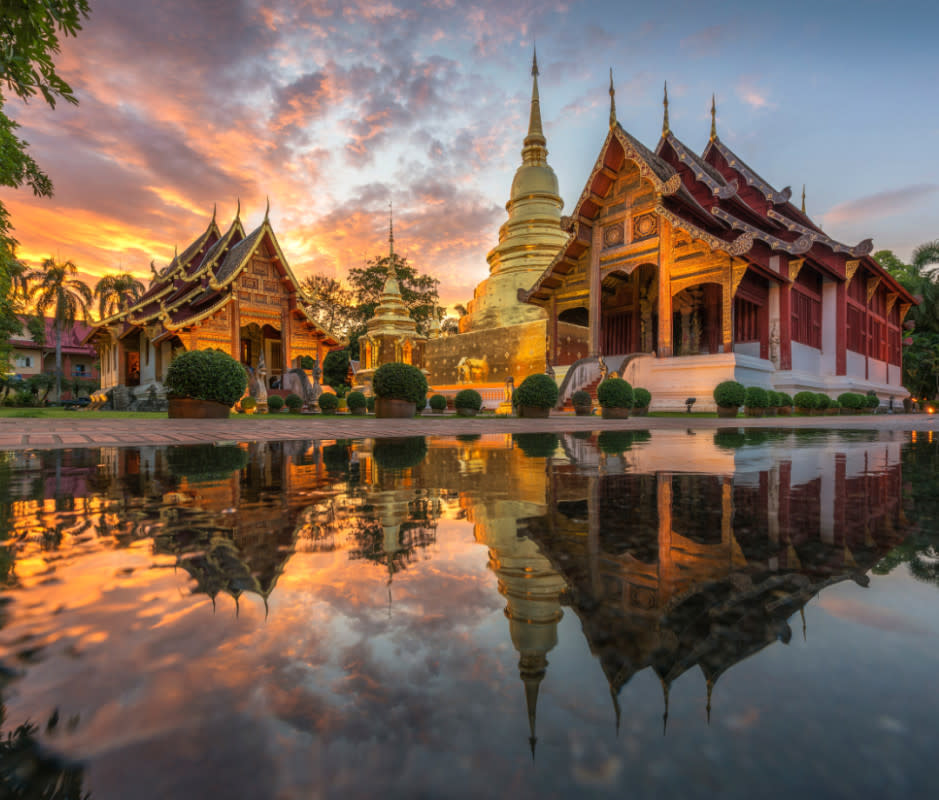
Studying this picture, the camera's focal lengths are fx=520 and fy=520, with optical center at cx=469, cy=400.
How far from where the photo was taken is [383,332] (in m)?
26.4

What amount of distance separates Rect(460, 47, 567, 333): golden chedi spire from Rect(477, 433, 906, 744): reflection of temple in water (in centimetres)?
2155

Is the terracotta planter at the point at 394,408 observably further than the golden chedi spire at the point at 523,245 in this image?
No

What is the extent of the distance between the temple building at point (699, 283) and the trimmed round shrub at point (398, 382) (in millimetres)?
5746

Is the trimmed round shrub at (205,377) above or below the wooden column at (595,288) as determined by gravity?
below

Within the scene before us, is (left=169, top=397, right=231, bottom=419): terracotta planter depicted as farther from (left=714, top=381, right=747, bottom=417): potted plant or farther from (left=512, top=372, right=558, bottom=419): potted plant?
(left=714, top=381, right=747, bottom=417): potted plant

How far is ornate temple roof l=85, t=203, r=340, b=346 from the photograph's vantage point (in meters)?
23.8

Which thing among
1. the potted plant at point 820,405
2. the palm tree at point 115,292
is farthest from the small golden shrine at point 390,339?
the palm tree at point 115,292

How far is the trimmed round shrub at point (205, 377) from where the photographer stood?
10.7 metres

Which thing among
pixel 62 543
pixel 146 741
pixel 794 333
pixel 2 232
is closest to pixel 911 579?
pixel 146 741

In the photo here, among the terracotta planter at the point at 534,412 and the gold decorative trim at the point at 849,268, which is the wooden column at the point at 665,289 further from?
the gold decorative trim at the point at 849,268

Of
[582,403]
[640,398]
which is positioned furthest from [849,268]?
[582,403]

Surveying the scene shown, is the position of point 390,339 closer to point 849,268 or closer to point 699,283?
point 699,283

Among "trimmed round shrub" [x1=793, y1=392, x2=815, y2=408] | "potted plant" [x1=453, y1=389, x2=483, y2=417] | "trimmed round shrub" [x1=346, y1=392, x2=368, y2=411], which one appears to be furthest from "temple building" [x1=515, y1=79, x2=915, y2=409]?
"trimmed round shrub" [x1=346, y1=392, x2=368, y2=411]

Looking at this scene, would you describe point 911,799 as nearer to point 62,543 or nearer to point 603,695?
point 603,695
